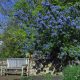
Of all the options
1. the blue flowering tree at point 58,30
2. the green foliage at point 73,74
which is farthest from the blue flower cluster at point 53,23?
the green foliage at point 73,74

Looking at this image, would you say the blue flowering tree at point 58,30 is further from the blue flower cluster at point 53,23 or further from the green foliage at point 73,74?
the green foliage at point 73,74

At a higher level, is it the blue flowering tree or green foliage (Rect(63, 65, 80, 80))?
the blue flowering tree

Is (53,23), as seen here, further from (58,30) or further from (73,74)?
(73,74)

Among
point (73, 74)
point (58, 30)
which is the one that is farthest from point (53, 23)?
point (73, 74)

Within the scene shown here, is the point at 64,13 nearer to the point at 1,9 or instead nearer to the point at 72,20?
the point at 72,20

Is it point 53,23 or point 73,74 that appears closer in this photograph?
point 73,74

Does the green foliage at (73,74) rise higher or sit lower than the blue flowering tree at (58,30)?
lower

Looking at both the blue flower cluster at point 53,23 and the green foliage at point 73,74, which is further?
the blue flower cluster at point 53,23

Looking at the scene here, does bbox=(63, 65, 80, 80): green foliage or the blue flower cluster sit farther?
the blue flower cluster

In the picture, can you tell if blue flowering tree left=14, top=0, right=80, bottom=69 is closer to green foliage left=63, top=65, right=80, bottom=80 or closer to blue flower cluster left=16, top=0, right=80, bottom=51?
blue flower cluster left=16, top=0, right=80, bottom=51

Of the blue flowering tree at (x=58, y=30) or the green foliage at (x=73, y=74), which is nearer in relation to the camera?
the green foliage at (x=73, y=74)

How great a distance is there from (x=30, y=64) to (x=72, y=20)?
20.1 feet

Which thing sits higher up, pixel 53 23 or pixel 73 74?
pixel 53 23

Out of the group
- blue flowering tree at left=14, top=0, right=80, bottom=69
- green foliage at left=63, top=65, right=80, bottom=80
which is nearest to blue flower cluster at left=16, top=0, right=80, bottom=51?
blue flowering tree at left=14, top=0, right=80, bottom=69
